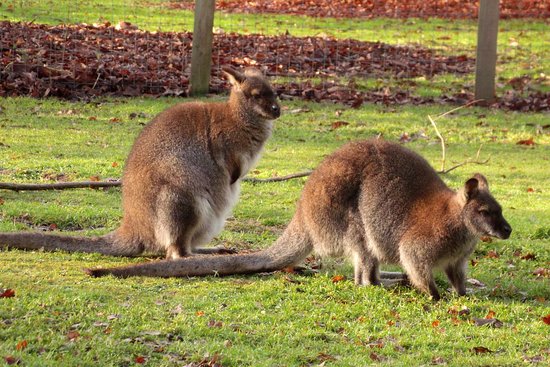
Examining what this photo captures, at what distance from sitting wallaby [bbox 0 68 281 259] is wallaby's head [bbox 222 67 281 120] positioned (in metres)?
0.07

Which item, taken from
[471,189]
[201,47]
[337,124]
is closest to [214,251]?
[471,189]

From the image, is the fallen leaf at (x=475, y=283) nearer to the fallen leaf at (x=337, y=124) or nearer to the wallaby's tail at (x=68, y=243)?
the wallaby's tail at (x=68, y=243)

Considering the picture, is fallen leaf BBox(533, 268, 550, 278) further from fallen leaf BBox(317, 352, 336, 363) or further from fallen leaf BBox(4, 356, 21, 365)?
fallen leaf BBox(4, 356, 21, 365)

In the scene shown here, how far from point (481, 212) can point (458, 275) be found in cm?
52

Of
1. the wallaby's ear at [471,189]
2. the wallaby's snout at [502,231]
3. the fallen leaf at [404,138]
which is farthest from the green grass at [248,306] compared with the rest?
the fallen leaf at [404,138]

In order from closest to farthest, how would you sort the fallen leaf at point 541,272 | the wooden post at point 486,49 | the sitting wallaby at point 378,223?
1. the sitting wallaby at point 378,223
2. the fallen leaf at point 541,272
3. the wooden post at point 486,49

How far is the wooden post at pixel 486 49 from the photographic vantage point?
580 inches

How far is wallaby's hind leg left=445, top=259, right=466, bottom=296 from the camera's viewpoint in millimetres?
6934

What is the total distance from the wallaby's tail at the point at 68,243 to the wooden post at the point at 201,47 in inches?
282

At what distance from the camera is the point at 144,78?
1483 centimetres

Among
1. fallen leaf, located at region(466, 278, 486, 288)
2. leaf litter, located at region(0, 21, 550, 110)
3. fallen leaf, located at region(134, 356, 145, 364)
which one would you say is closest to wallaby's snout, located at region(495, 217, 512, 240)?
fallen leaf, located at region(466, 278, 486, 288)

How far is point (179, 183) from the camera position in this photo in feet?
24.1

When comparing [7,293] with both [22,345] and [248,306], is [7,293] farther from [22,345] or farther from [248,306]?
[248,306]

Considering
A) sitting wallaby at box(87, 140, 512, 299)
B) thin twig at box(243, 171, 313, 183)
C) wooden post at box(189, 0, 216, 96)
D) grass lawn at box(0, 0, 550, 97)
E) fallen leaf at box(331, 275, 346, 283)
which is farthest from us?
grass lawn at box(0, 0, 550, 97)
